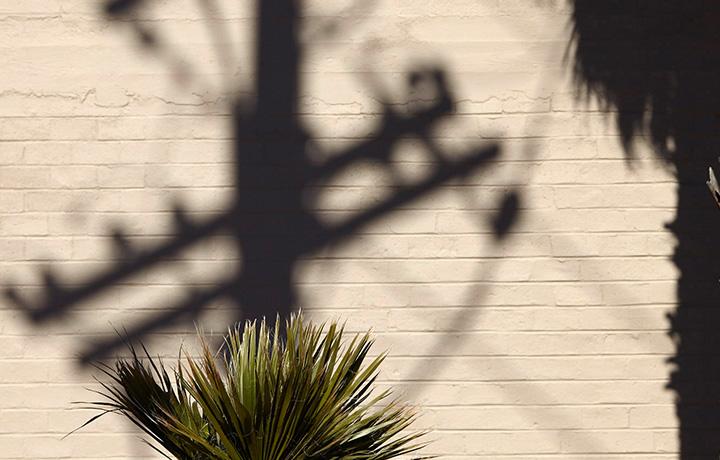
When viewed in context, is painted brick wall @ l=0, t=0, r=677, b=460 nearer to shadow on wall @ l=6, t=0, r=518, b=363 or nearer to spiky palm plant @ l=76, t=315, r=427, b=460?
shadow on wall @ l=6, t=0, r=518, b=363

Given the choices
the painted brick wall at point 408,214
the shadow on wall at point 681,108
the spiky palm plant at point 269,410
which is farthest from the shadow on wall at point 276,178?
the spiky palm plant at point 269,410

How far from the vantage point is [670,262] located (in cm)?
404

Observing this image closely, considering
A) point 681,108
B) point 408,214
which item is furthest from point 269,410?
point 681,108

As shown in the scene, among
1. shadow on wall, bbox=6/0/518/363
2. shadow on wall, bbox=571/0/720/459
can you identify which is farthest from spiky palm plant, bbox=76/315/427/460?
shadow on wall, bbox=571/0/720/459

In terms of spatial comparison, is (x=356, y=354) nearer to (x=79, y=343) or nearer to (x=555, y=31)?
(x=79, y=343)

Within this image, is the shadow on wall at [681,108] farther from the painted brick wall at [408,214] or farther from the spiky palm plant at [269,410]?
the spiky palm plant at [269,410]

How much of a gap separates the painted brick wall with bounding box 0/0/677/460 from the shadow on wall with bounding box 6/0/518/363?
45 mm

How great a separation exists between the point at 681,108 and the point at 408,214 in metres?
1.17

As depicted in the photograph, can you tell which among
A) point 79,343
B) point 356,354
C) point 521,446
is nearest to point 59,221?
point 79,343

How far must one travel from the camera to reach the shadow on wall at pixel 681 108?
4.02 m

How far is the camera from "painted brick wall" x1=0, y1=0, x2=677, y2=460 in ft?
13.1

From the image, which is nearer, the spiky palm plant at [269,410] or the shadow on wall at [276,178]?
the spiky palm plant at [269,410]

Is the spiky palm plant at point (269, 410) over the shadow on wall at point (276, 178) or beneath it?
beneath

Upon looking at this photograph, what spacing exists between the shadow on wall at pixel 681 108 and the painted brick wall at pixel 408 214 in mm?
70
